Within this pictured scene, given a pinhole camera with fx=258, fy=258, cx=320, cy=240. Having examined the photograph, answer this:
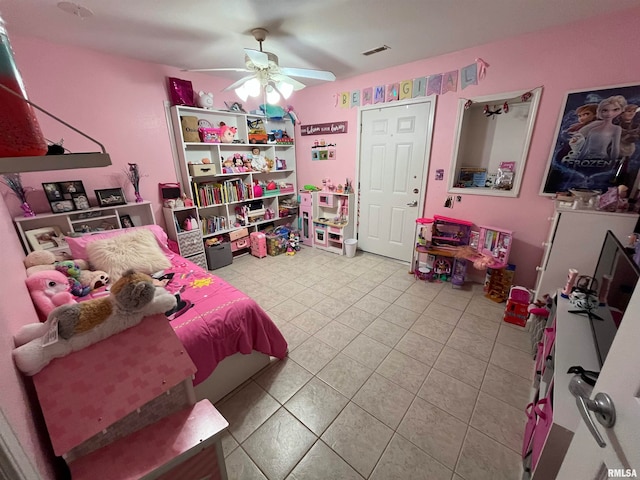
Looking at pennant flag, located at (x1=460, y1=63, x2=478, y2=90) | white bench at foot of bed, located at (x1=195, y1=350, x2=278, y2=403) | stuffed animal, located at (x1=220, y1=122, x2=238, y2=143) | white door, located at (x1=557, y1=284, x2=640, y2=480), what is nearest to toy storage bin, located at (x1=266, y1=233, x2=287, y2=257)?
stuffed animal, located at (x1=220, y1=122, x2=238, y2=143)

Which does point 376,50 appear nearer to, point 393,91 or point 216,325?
point 393,91

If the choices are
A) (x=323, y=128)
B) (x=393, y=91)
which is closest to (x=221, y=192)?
(x=323, y=128)

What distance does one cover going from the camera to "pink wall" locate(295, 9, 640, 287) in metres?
1.99

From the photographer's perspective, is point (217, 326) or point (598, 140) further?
point (598, 140)

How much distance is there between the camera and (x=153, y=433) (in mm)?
898

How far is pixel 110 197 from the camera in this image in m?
2.65

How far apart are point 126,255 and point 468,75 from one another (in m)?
3.65

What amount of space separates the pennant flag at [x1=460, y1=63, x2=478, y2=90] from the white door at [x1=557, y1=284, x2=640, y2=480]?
272cm

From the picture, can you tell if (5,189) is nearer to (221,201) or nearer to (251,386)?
(221,201)

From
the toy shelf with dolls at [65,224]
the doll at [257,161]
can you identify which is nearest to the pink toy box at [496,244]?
the doll at [257,161]

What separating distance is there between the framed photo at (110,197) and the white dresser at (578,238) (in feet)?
13.2

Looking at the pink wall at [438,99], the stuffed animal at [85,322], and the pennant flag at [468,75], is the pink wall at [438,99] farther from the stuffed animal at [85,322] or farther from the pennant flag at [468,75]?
the stuffed animal at [85,322]

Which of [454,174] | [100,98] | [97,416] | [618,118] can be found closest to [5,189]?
[100,98]

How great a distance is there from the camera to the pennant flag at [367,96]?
3.25m
